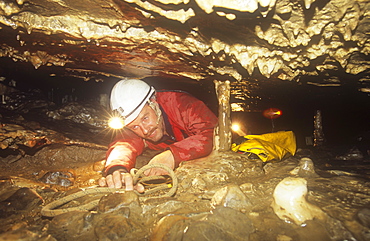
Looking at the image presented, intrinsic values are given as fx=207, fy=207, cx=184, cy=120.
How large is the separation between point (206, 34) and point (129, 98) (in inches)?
75.6

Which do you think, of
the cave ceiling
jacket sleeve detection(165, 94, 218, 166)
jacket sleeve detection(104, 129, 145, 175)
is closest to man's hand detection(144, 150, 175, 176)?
jacket sleeve detection(165, 94, 218, 166)

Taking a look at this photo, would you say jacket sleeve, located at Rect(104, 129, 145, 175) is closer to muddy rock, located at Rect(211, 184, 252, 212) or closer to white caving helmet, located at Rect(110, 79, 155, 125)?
white caving helmet, located at Rect(110, 79, 155, 125)

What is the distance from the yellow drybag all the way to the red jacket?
0.66 metres

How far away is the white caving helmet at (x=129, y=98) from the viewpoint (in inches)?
145

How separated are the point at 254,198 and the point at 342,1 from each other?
6.38 ft

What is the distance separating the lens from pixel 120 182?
2725 mm

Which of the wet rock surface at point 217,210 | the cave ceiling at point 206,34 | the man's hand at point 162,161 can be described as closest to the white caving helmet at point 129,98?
the cave ceiling at point 206,34

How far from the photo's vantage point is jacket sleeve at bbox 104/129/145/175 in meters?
3.12

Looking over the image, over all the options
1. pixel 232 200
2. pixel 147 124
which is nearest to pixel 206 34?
pixel 232 200

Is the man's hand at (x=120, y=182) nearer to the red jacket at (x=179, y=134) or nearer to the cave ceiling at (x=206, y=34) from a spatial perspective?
the red jacket at (x=179, y=134)

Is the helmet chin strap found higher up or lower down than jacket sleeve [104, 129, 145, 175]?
higher up

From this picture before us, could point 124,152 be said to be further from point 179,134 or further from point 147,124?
point 179,134

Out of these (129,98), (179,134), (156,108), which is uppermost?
(129,98)

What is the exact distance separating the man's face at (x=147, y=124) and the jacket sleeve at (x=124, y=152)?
0.30 metres
